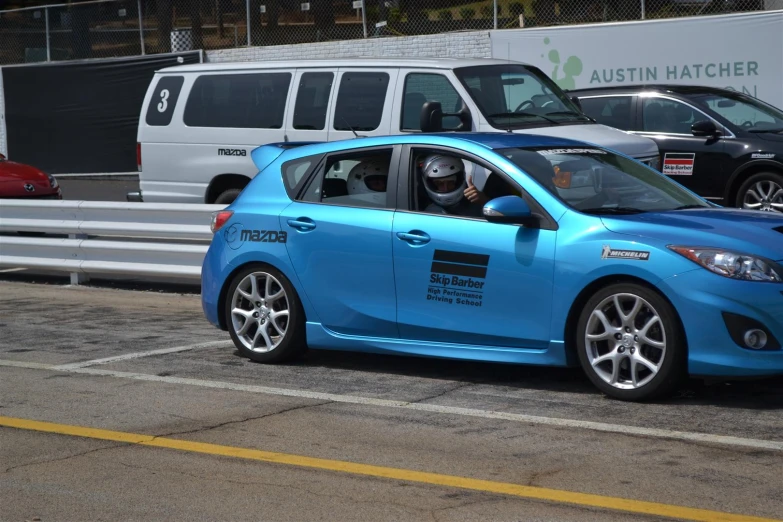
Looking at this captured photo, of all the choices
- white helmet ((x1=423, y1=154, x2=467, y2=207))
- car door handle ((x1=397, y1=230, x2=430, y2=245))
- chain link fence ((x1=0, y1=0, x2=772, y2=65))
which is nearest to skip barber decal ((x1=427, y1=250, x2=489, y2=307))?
car door handle ((x1=397, y1=230, x2=430, y2=245))

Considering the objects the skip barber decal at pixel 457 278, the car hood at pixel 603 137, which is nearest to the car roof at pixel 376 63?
the car hood at pixel 603 137

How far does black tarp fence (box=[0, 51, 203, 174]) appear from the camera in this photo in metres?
27.9

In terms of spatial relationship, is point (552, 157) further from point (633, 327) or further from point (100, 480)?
point (100, 480)

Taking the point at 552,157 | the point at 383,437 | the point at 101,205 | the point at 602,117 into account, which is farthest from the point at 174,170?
the point at 383,437

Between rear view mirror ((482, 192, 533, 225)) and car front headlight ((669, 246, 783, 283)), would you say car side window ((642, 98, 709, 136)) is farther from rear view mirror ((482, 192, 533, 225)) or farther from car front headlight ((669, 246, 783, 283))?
car front headlight ((669, 246, 783, 283))

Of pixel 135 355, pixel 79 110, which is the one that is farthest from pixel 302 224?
pixel 79 110

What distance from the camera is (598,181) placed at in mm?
7191

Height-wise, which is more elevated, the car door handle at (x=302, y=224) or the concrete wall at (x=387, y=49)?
the concrete wall at (x=387, y=49)

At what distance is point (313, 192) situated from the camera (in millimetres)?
7934

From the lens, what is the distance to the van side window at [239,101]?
13.1m

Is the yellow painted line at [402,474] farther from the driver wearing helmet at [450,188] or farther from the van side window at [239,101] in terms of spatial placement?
the van side window at [239,101]

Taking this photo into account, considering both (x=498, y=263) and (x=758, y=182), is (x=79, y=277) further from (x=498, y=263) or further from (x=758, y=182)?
(x=758, y=182)

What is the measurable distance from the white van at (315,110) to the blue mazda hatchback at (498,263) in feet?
12.3

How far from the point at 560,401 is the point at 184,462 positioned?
2.22 m
